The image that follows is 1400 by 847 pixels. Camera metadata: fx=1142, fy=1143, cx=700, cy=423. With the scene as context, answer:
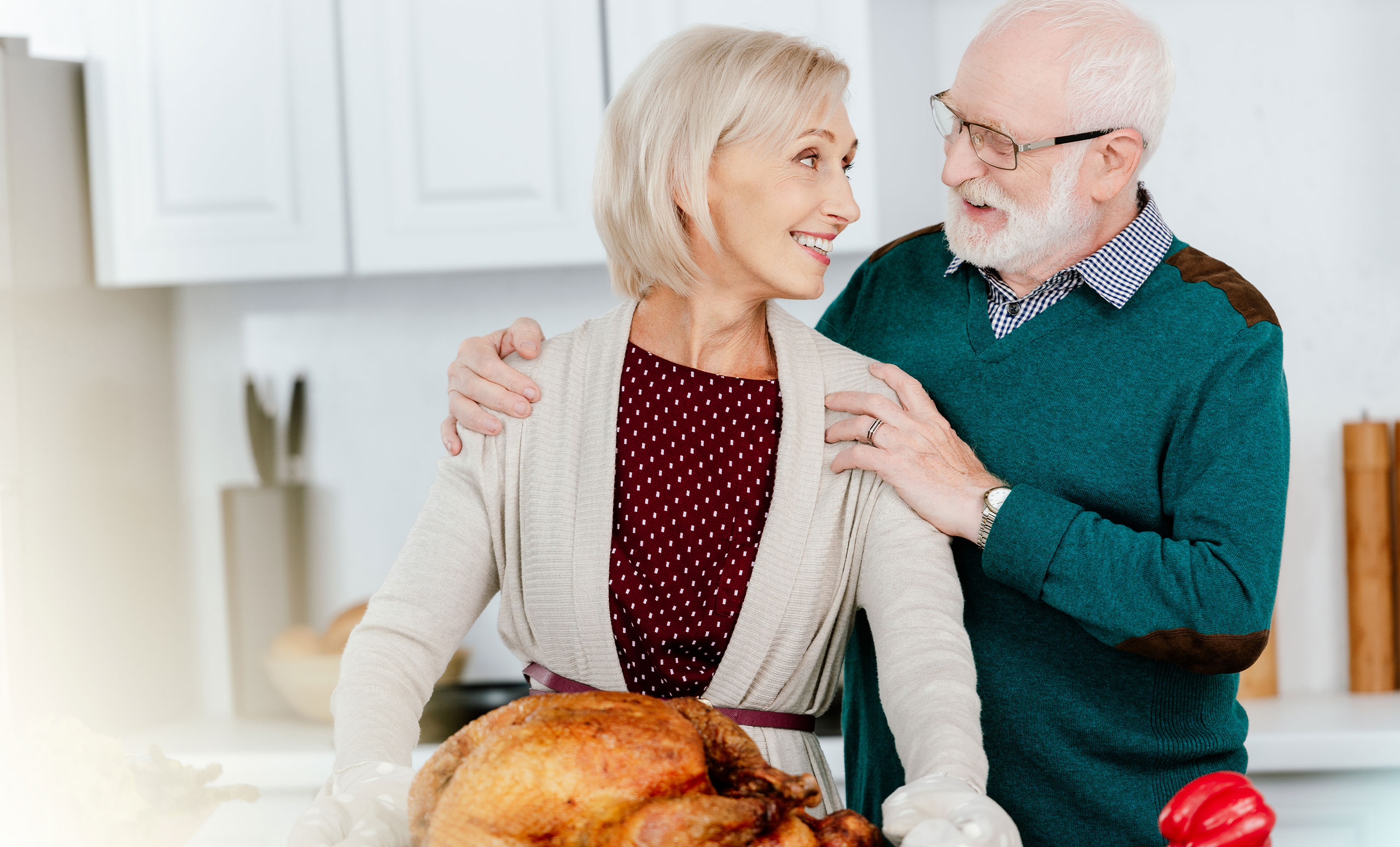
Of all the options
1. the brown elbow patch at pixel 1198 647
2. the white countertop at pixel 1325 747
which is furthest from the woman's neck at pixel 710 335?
the white countertop at pixel 1325 747

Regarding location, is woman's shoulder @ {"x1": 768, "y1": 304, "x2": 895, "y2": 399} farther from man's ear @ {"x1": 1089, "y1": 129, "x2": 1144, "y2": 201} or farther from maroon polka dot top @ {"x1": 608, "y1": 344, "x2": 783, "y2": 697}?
man's ear @ {"x1": 1089, "y1": 129, "x2": 1144, "y2": 201}

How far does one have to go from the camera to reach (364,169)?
2156 mm

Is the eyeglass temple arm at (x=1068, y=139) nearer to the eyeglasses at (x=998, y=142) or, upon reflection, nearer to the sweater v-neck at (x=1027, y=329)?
the eyeglasses at (x=998, y=142)

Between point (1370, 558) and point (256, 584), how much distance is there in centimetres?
222

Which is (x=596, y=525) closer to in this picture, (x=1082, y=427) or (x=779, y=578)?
(x=779, y=578)

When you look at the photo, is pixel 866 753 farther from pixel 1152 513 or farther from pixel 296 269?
pixel 296 269

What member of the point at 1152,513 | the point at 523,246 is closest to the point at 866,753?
the point at 1152,513

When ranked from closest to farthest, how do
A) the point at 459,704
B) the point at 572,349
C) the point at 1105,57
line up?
1. the point at 572,349
2. the point at 1105,57
3. the point at 459,704

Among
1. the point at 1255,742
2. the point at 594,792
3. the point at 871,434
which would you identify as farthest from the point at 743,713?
the point at 1255,742

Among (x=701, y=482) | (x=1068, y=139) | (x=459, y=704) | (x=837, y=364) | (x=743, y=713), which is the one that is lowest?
(x=459, y=704)

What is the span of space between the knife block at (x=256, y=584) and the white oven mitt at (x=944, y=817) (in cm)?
195

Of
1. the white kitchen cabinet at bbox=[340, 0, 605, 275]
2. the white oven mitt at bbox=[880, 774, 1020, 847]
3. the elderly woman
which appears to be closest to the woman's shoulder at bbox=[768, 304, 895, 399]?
the elderly woman

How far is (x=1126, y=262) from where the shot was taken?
127 cm

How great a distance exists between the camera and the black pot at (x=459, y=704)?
225cm
